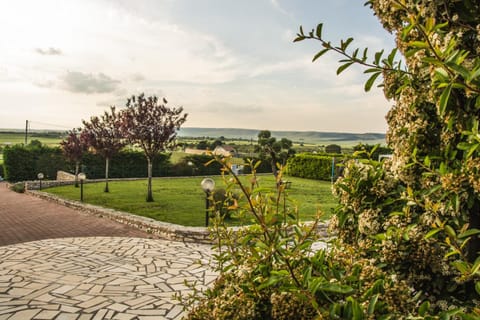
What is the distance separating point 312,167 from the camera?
22938mm

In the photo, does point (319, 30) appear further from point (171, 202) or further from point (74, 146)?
point (74, 146)

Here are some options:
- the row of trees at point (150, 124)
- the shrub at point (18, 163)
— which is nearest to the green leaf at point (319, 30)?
the row of trees at point (150, 124)

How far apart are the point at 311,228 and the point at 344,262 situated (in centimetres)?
38

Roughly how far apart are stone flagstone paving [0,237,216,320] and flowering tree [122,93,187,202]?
561 cm

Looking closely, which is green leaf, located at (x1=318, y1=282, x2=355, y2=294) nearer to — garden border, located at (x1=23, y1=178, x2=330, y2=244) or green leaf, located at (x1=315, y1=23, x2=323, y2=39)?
green leaf, located at (x1=315, y1=23, x2=323, y2=39)

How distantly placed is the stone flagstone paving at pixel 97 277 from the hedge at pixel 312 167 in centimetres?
1545

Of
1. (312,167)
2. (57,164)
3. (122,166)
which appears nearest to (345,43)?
(122,166)

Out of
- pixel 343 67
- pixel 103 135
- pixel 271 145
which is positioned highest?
pixel 343 67

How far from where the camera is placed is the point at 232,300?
6.56 feet

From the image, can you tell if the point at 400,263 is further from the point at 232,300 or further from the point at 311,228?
the point at 232,300

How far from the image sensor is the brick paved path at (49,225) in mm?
8055

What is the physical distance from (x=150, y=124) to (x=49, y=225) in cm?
506

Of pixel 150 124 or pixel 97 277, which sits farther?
pixel 150 124

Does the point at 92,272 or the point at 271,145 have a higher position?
the point at 271,145
